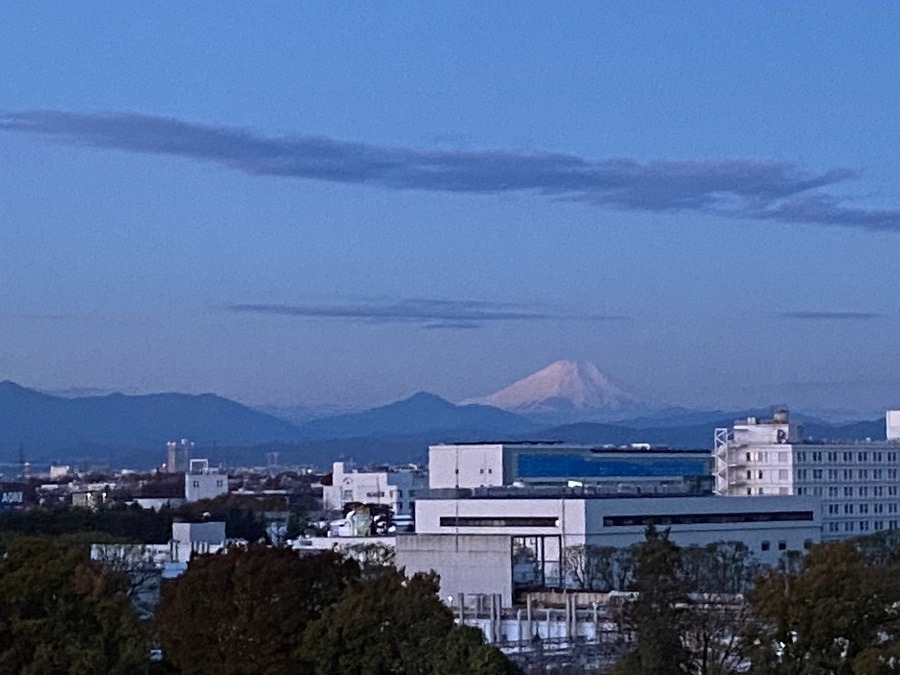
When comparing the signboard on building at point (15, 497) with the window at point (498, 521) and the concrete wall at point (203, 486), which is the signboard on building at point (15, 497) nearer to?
the concrete wall at point (203, 486)

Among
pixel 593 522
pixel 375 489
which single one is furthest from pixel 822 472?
pixel 375 489

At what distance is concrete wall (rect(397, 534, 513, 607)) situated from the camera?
5188cm

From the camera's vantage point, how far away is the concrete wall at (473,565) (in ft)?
170

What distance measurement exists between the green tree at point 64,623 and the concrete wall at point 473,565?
23.3 metres

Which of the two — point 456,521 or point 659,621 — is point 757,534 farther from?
point 659,621

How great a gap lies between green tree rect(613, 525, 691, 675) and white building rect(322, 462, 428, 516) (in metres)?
75.0

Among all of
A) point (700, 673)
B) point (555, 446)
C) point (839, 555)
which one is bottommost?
point (700, 673)

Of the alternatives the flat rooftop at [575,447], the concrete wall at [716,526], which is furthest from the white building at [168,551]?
the flat rooftop at [575,447]

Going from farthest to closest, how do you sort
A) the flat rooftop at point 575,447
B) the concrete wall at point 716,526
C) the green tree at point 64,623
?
1. the flat rooftop at point 575,447
2. the concrete wall at point 716,526
3. the green tree at point 64,623

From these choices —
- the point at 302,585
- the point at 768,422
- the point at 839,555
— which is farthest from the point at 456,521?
the point at 839,555

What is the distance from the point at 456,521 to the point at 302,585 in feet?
120

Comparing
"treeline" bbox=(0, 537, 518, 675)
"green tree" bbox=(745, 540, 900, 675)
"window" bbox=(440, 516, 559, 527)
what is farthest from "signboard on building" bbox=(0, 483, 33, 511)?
"green tree" bbox=(745, 540, 900, 675)

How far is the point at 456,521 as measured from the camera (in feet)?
216

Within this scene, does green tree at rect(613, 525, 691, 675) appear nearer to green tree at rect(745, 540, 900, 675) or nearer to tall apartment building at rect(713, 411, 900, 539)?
green tree at rect(745, 540, 900, 675)
